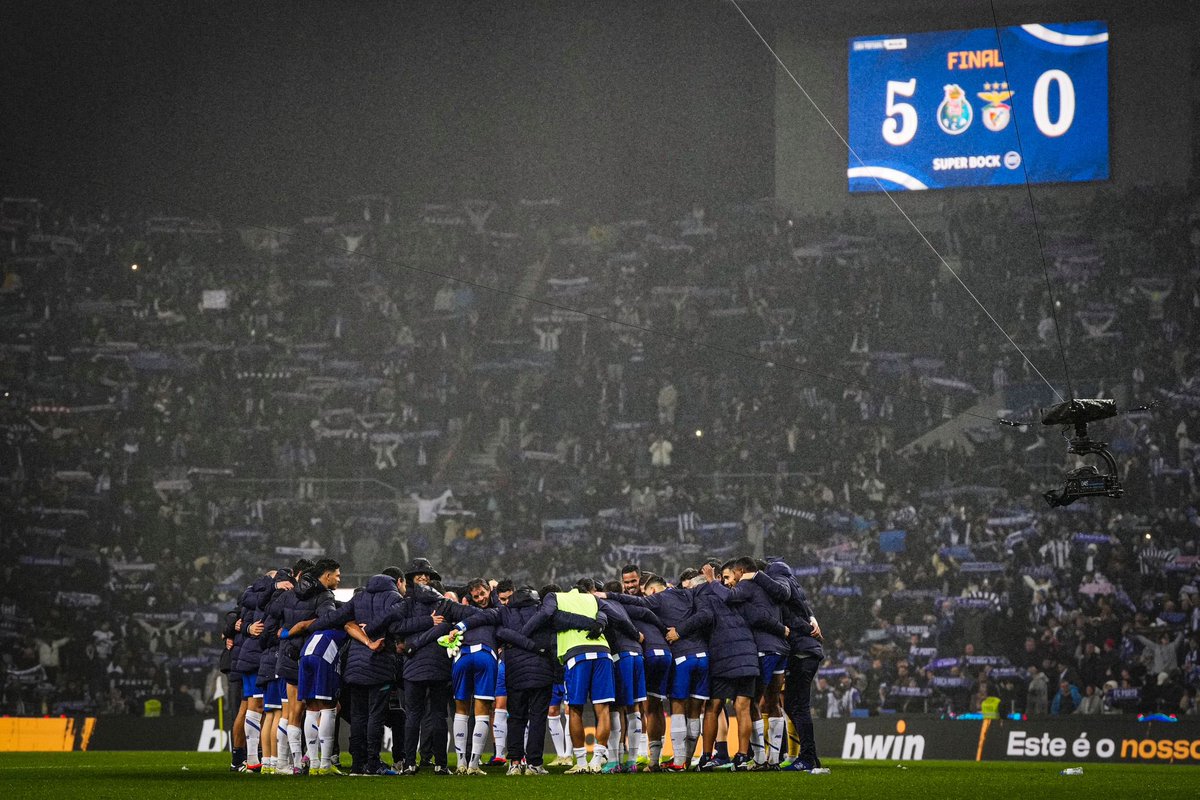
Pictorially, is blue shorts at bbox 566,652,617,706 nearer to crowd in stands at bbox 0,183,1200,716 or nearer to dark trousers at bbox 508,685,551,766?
dark trousers at bbox 508,685,551,766

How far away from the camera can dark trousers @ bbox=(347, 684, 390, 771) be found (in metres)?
12.2

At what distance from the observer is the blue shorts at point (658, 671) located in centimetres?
1324

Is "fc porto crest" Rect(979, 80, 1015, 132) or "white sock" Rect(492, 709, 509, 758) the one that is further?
"fc porto crest" Rect(979, 80, 1015, 132)

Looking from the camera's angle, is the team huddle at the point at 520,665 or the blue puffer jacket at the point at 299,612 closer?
the team huddle at the point at 520,665

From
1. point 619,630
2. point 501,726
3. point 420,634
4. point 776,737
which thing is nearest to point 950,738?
point 776,737

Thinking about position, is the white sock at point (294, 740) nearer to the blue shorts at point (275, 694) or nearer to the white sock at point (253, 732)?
the blue shorts at point (275, 694)

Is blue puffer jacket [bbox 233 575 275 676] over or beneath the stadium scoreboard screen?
beneath

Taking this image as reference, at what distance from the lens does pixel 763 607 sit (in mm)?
12883

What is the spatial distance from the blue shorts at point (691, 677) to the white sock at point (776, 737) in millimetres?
846

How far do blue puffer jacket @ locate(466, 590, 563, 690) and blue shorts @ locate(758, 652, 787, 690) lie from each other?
6.19 ft

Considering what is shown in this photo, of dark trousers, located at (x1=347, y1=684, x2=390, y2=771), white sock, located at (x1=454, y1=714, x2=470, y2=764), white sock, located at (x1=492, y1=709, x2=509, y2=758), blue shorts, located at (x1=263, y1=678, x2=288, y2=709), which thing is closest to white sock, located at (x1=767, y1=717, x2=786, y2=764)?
white sock, located at (x1=492, y1=709, x2=509, y2=758)

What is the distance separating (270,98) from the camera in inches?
1304

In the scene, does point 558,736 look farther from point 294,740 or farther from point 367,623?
point 367,623

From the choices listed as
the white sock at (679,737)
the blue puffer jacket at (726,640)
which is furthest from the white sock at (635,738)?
the blue puffer jacket at (726,640)
